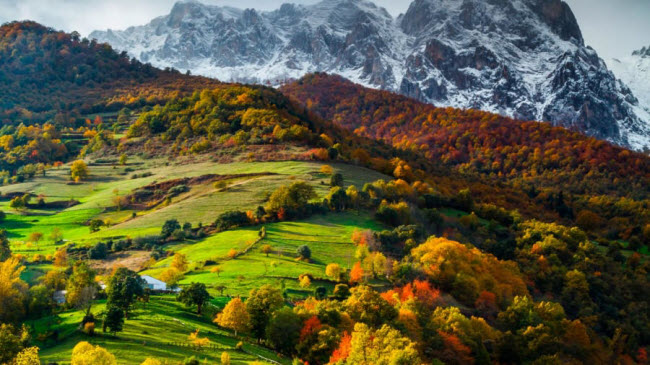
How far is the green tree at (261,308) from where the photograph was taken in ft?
210

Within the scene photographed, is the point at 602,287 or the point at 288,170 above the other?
the point at 288,170

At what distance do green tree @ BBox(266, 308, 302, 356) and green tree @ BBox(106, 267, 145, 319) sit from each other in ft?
60.5

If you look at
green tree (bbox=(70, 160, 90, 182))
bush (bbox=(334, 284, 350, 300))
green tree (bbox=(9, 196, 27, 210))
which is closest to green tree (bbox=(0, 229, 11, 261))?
green tree (bbox=(9, 196, 27, 210))

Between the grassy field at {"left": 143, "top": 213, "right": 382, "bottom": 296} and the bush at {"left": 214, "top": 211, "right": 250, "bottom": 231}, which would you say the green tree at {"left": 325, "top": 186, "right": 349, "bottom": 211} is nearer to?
the grassy field at {"left": 143, "top": 213, "right": 382, "bottom": 296}

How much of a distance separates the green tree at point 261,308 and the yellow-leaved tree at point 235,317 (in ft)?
3.22

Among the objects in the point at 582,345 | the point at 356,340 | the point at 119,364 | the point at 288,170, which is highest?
the point at 288,170

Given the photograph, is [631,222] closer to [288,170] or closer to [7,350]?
[288,170]

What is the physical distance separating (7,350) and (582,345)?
8278 cm

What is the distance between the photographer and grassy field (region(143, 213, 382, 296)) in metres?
79.0

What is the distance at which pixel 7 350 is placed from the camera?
4756 cm

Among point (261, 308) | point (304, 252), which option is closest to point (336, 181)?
point (304, 252)

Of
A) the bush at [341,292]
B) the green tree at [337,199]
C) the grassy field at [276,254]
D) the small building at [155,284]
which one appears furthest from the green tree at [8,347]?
the green tree at [337,199]

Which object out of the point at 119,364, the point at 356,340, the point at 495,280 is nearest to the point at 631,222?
the point at 495,280

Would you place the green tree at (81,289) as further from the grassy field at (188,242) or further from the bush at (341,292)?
the bush at (341,292)
